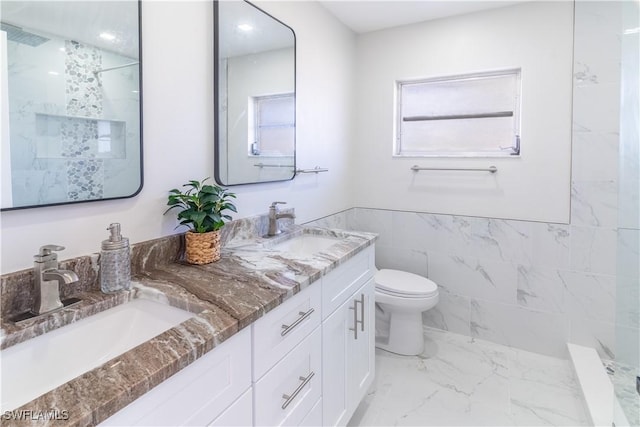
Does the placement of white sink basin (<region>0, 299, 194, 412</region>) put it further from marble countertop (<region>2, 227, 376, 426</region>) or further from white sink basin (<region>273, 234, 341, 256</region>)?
white sink basin (<region>273, 234, 341, 256</region>)

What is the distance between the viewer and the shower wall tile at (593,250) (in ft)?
7.19

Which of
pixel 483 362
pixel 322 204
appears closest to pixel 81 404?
pixel 322 204

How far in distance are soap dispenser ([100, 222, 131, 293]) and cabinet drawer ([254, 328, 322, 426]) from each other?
490 mm

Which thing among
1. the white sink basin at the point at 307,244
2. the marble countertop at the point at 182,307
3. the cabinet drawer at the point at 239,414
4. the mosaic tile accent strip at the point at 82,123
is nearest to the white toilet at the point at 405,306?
the white sink basin at the point at 307,244

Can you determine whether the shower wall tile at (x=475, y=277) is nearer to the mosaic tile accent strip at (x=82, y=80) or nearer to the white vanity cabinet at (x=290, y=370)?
the white vanity cabinet at (x=290, y=370)

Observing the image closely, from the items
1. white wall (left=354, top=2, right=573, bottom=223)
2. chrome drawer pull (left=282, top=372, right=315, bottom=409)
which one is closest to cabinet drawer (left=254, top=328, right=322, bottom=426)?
chrome drawer pull (left=282, top=372, right=315, bottom=409)

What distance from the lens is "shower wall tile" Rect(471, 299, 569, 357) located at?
239 centimetres

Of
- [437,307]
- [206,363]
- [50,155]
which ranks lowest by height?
[437,307]

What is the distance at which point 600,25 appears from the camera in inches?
83.8

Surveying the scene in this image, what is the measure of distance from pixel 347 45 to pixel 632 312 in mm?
2327

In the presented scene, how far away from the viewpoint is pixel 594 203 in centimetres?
222

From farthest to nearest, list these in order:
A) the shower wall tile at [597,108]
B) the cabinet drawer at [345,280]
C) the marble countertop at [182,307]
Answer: the shower wall tile at [597,108] < the cabinet drawer at [345,280] < the marble countertop at [182,307]

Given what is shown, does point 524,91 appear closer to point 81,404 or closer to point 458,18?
point 458,18

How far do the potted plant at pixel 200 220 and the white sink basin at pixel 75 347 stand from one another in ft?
1.03
